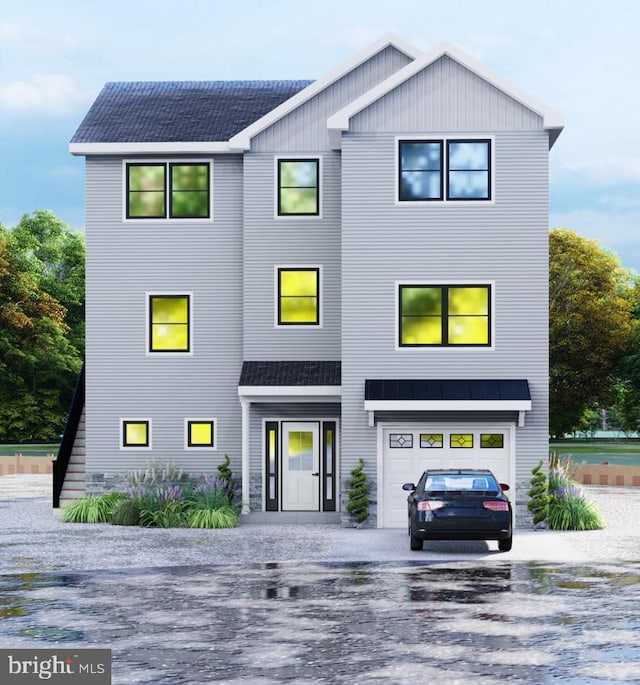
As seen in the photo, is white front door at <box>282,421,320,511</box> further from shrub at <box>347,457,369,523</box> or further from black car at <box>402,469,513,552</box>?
black car at <box>402,469,513,552</box>

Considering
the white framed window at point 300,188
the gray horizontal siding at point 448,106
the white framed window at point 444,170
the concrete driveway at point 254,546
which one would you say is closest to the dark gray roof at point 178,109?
the white framed window at point 300,188

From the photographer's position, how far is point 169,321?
3122 cm

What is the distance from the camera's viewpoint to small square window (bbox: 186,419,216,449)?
102 feet

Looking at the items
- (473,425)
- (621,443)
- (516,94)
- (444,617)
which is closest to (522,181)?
(516,94)

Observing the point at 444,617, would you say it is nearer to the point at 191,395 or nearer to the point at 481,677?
the point at 481,677

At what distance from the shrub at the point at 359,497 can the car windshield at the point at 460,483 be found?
4.93 meters

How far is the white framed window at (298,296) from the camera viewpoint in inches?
1204

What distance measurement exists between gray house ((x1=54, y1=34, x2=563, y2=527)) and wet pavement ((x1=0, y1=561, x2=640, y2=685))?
821 cm

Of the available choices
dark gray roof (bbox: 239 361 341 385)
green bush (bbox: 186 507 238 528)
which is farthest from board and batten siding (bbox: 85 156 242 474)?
green bush (bbox: 186 507 238 528)

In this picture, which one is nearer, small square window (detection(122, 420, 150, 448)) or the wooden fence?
small square window (detection(122, 420, 150, 448))

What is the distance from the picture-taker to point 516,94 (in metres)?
27.7

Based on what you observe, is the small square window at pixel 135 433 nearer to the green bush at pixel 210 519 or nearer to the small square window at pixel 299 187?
the green bush at pixel 210 519

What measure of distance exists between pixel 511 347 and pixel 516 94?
5867 millimetres

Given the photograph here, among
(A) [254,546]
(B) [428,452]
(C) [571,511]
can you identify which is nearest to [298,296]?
(B) [428,452]
